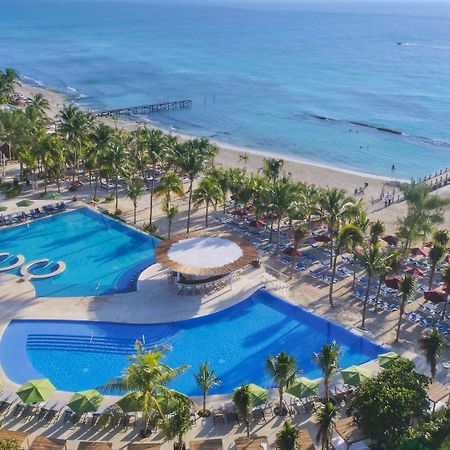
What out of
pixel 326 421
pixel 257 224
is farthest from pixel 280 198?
pixel 326 421

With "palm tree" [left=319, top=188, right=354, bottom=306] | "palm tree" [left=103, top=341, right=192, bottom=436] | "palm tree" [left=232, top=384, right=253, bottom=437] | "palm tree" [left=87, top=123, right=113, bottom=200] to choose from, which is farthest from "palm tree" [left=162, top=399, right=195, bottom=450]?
"palm tree" [left=87, top=123, right=113, bottom=200]

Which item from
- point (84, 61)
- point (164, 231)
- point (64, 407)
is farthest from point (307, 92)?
point (64, 407)

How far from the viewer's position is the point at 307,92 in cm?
13512

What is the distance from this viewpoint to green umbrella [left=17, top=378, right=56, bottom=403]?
2736 centimetres

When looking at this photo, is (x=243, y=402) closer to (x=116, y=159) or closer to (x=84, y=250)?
(x=84, y=250)

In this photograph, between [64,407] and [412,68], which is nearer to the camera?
[64,407]

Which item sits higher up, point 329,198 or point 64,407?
point 329,198

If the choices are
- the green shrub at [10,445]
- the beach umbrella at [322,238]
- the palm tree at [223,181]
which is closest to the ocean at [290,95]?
the palm tree at [223,181]

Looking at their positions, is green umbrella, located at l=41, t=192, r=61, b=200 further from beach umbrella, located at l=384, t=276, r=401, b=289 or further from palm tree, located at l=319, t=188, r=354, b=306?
beach umbrella, located at l=384, t=276, r=401, b=289

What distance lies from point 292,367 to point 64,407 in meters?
12.4

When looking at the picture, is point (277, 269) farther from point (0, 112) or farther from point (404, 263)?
point (0, 112)

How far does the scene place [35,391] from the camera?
2761cm

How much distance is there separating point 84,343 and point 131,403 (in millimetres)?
10088

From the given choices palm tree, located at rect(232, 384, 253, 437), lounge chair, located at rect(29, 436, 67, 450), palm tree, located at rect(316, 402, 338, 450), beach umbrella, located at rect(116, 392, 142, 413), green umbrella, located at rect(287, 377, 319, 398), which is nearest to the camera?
palm tree, located at rect(316, 402, 338, 450)
